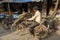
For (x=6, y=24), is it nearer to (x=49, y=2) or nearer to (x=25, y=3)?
(x=25, y=3)

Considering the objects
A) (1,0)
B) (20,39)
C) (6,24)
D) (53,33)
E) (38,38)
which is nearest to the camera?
(38,38)

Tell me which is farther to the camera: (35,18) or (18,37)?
(18,37)

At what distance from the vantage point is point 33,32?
7.48 metres

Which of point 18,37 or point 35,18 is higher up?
point 35,18

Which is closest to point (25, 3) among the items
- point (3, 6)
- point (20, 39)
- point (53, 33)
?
point (3, 6)

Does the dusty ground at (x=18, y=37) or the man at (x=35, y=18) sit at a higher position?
the man at (x=35, y=18)

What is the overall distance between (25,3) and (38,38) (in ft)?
18.5

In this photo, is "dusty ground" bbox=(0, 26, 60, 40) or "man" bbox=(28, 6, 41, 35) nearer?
"man" bbox=(28, 6, 41, 35)

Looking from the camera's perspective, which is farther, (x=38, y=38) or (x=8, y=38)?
(x=8, y=38)

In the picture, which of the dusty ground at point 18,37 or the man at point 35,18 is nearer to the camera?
the man at point 35,18

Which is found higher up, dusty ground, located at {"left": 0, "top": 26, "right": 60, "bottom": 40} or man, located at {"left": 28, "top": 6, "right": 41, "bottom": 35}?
man, located at {"left": 28, "top": 6, "right": 41, "bottom": 35}

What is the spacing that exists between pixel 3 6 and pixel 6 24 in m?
2.82

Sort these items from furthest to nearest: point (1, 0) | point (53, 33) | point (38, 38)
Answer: point (1, 0) < point (53, 33) < point (38, 38)

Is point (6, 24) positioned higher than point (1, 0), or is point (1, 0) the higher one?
point (1, 0)
